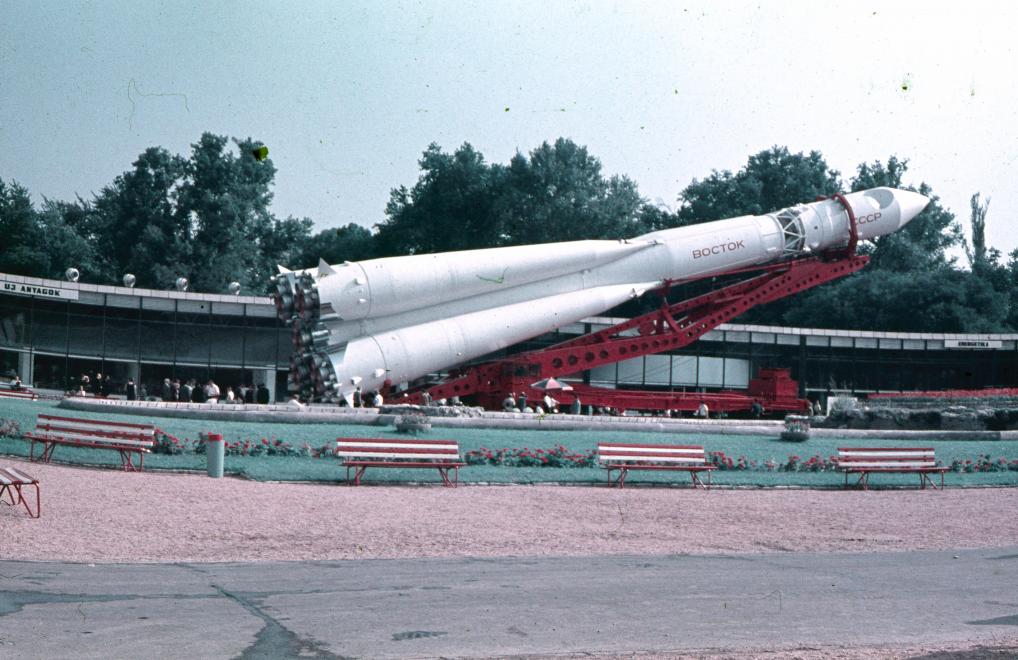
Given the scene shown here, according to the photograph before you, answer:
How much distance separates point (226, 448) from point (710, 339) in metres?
28.5

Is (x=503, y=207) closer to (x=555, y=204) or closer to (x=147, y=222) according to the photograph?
(x=555, y=204)

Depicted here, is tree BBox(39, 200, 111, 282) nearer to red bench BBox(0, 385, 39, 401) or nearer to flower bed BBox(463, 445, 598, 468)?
red bench BBox(0, 385, 39, 401)

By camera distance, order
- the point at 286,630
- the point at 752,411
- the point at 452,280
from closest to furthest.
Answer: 1. the point at 286,630
2. the point at 452,280
3. the point at 752,411

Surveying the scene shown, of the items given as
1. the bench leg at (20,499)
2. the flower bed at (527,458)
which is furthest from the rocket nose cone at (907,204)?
the bench leg at (20,499)

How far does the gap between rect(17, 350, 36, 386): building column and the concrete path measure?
31513 millimetres

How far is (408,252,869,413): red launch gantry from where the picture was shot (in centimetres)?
3108

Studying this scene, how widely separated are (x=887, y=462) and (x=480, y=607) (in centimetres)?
1497

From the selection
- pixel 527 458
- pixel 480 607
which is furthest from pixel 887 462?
pixel 480 607

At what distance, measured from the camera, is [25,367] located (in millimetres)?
38750

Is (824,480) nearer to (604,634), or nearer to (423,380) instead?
(604,634)

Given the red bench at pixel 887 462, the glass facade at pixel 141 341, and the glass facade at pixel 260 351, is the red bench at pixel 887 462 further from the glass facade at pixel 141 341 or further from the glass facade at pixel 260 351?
the glass facade at pixel 141 341

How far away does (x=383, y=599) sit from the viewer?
8.92 metres

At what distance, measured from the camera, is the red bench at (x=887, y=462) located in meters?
21.1

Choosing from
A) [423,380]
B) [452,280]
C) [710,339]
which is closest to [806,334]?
[710,339]
